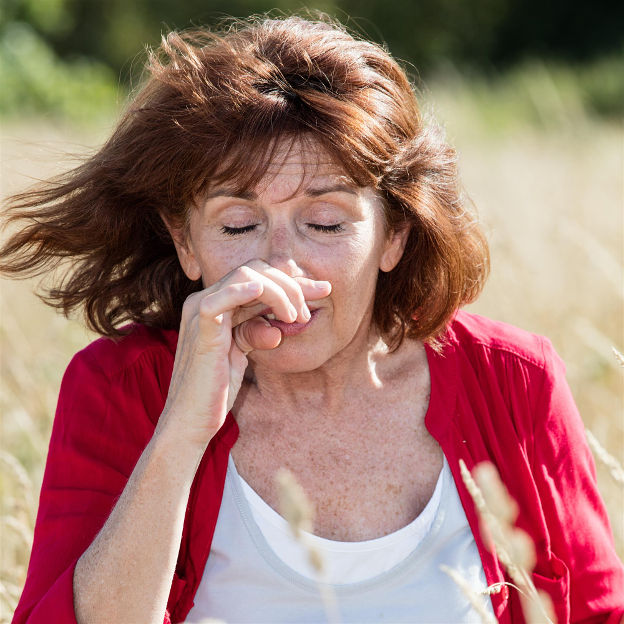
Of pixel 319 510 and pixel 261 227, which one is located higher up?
pixel 261 227

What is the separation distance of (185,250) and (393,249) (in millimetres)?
560

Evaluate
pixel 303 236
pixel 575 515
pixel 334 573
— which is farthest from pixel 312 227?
Result: pixel 575 515

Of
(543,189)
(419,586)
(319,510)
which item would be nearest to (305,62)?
(319,510)

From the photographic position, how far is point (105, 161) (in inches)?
96.4

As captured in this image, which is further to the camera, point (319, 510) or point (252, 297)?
point (319, 510)

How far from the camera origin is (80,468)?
2195 mm

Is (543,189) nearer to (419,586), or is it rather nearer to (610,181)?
(610,181)

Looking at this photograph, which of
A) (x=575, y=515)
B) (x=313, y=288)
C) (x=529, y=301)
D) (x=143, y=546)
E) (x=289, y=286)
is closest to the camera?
(x=143, y=546)

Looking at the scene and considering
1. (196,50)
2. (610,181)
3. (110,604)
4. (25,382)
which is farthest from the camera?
(610,181)

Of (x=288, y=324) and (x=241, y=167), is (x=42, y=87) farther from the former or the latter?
(x=288, y=324)

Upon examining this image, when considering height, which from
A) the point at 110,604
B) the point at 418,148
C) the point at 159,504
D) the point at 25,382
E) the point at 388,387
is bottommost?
the point at 25,382

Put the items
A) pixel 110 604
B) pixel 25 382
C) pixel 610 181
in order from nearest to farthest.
A: pixel 110 604, pixel 25 382, pixel 610 181

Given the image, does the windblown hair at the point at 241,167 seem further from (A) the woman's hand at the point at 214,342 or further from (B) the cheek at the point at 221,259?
(A) the woman's hand at the point at 214,342

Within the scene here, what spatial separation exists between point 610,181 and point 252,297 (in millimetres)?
4774
